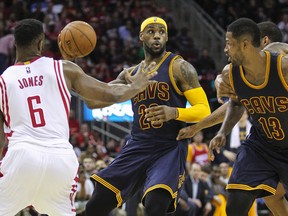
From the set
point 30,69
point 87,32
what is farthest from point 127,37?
point 30,69

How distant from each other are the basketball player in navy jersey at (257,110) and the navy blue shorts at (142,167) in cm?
48

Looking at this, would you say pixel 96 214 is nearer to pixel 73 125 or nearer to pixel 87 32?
pixel 87 32

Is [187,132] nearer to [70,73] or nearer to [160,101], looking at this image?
[160,101]

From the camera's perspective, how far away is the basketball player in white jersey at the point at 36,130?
5.44 metres

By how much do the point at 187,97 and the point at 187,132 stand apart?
1.22 ft

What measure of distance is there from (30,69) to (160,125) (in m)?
1.79

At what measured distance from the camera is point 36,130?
18.2ft

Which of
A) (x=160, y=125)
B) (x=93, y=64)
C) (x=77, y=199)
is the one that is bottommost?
(x=77, y=199)

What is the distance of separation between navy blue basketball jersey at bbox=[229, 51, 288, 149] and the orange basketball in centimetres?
146

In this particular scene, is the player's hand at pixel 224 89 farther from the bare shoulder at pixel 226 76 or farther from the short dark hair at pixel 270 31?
the short dark hair at pixel 270 31

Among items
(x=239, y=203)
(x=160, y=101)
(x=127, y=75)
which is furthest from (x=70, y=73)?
(x=239, y=203)

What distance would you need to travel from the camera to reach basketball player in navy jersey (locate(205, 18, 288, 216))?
20.6 feet

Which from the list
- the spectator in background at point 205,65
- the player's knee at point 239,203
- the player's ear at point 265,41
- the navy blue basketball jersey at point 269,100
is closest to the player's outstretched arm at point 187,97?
the navy blue basketball jersey at point 269,100

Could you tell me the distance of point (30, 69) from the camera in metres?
5.70
